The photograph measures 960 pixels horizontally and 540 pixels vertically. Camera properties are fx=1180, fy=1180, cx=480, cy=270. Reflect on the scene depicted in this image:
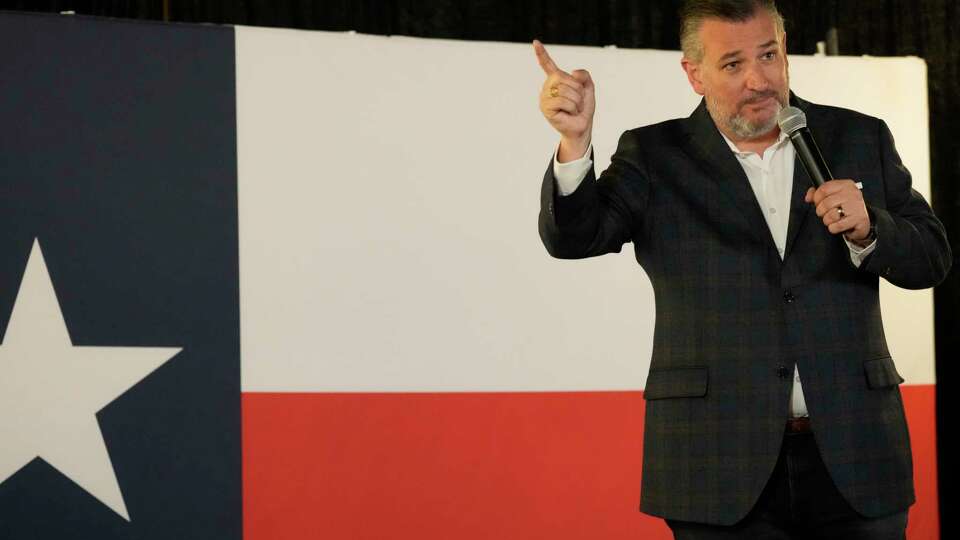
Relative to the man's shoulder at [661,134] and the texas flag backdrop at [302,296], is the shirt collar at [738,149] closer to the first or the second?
the man's shoulder at [661,134]

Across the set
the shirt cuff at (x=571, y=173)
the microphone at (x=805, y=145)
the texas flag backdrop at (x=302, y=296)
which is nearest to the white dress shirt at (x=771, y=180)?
the shirt cuff at (x=571, y=173)

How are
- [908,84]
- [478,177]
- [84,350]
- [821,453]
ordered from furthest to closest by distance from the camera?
[908,84], [478,177], [84,350], [821,453]

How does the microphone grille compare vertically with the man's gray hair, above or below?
below

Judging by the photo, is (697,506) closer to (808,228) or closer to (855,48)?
(808,228)

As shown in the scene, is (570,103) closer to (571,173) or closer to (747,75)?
(571,173)

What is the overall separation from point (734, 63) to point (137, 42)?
1.91 m

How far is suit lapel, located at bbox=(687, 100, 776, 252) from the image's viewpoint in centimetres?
185

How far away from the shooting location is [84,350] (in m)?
3.13

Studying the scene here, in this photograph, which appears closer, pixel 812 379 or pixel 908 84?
pixel 812 379

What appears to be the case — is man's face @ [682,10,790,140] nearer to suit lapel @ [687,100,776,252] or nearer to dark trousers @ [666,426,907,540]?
suit lapel @ [687,100,776,252]

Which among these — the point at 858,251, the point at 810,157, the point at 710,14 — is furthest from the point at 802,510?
the point at 710,14

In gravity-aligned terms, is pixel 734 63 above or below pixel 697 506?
above

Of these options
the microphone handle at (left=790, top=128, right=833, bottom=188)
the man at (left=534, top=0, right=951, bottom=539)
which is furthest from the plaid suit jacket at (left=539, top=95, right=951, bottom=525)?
the microphone handle at (left=790, top=128, right=833, bottom=188)

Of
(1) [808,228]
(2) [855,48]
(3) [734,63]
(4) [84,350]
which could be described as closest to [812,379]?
(1) [808,228]
